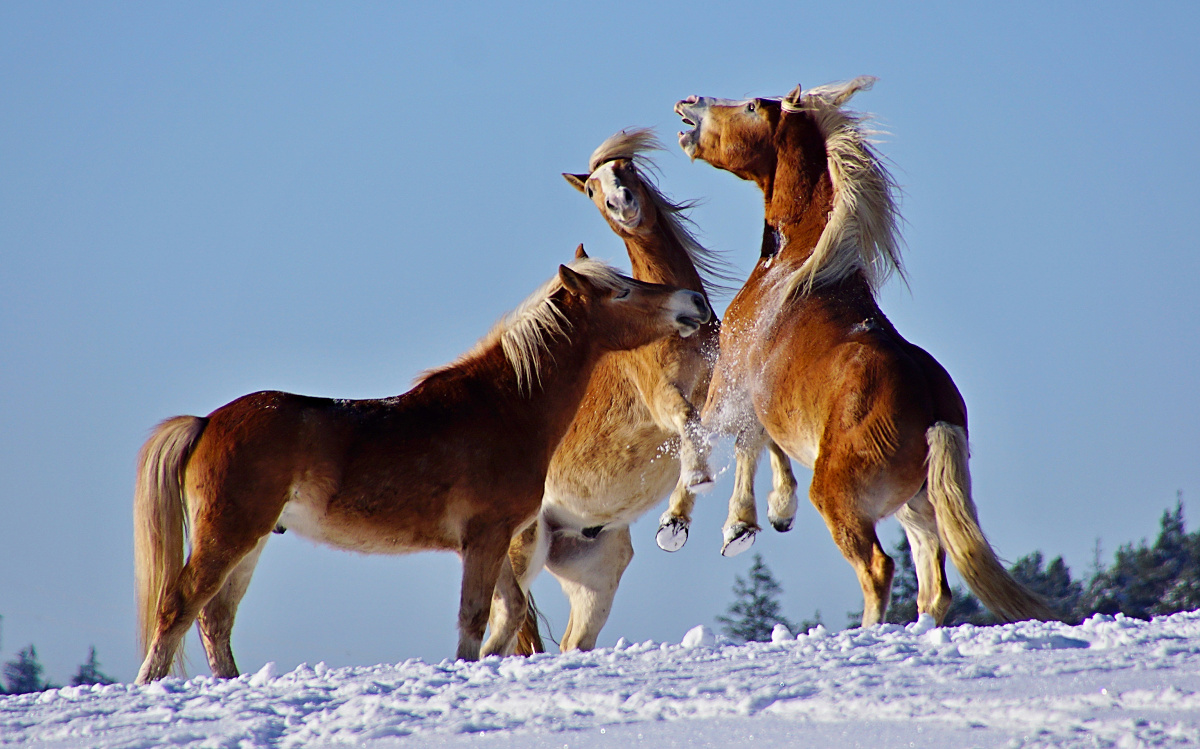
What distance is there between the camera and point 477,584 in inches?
263

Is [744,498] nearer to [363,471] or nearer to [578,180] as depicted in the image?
[363,471]

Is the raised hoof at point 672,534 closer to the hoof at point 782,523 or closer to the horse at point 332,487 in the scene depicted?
the hoof at point 782,523

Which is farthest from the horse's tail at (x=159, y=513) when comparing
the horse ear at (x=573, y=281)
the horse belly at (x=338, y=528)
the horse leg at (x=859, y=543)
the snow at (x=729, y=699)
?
the horse leg at (x=859, y=543)

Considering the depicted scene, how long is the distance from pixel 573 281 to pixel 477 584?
2216mm

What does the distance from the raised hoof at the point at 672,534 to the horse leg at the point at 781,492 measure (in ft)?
2.11

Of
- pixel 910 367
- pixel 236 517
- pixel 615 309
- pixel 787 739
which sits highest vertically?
pixel 615 309

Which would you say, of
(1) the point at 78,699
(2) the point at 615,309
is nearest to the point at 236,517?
(1) the point at 78,699

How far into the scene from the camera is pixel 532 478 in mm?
7074

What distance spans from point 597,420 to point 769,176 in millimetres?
2266

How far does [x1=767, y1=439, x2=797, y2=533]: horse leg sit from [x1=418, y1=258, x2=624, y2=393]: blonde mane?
156 centimetres

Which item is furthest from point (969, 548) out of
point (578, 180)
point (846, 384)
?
point (578, 180)

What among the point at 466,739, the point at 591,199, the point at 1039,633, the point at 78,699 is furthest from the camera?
the point at 591,199

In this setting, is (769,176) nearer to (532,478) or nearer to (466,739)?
(532,478)

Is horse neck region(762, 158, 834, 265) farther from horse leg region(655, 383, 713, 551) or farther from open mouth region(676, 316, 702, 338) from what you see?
horse leg region(655, 383, 713, 551)
